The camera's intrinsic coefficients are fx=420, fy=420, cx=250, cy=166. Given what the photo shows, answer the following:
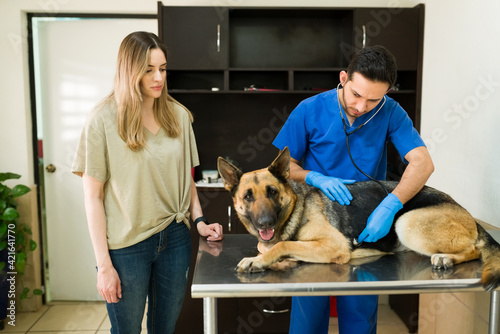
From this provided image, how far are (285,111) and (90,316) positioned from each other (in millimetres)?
2466

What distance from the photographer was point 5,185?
3.37 m

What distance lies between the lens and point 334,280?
1449mm

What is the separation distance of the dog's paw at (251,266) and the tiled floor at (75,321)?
6.99 ft

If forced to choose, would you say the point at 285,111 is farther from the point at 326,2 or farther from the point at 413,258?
the point at 413,258

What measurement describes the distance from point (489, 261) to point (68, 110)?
3472 mm

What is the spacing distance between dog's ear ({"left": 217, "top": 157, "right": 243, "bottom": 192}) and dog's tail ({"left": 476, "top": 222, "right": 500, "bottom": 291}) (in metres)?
1.00

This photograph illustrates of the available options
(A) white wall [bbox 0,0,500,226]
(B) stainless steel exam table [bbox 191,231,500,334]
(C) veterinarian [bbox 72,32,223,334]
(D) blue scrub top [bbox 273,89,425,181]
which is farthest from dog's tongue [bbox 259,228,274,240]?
(A) white wall [bbox 0,0,500,226]

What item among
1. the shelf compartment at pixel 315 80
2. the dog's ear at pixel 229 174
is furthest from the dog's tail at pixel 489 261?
the shelf compartment at pixel 315 80

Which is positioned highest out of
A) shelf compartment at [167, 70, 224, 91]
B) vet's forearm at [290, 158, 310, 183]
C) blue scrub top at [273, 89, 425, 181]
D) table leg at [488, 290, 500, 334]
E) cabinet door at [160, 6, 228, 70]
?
cabinet door at [160, 6, 228, 70]

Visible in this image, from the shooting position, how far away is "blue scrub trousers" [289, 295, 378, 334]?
1911 millimetres

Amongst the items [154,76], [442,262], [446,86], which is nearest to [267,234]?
[442,262]

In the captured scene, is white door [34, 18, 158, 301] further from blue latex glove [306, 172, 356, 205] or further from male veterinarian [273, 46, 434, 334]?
blue latex glove [306, 172, 356, 205]

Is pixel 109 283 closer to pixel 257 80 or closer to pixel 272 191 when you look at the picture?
pixel 272 191

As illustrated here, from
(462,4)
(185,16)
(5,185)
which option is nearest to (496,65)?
(462,4)
